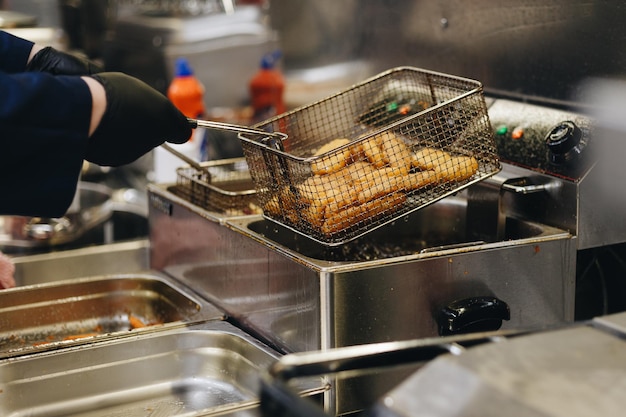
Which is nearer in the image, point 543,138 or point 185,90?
point 543,138

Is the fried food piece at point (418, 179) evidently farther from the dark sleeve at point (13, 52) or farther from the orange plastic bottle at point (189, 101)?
the orange plastic bottle at point (189, 101)

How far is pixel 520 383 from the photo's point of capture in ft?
3.23

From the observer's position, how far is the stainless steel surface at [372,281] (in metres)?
1.54

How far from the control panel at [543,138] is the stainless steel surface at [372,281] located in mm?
136

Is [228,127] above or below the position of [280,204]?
above

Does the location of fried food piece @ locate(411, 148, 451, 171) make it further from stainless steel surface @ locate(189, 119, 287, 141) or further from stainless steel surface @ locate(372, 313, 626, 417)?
stainless steel surface @ locate(372, 313, 626, 417)

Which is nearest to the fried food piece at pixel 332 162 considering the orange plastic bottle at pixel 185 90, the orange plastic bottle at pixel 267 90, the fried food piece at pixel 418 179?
the fried food piece at pixel 418 179

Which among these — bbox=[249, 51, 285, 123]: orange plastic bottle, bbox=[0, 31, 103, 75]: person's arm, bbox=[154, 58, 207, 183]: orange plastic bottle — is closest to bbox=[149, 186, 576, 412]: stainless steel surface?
bbox=[0, 31, 103, 75]: person's arm

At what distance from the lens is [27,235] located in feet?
8.80

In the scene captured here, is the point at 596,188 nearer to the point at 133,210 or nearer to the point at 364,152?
the point at 364,152

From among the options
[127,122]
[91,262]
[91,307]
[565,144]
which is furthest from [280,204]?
[91,262]

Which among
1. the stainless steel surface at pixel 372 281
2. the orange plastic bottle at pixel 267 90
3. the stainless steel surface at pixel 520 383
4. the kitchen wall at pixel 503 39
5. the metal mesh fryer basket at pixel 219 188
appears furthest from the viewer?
the orange plastic bottle at pixel 267 90

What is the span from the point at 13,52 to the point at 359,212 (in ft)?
2.52

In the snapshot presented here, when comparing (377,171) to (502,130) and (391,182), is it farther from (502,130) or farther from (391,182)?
(502,130)
